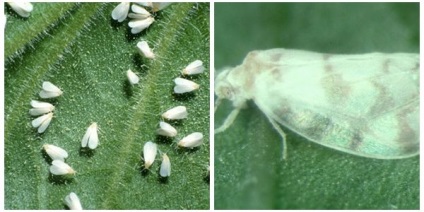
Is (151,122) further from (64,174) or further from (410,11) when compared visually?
(410,11)

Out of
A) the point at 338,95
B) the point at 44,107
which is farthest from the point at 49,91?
the point at 338,95

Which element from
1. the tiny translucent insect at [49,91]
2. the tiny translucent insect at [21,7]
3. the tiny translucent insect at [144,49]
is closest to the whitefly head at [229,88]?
the tiny translucent insect at [144,49]

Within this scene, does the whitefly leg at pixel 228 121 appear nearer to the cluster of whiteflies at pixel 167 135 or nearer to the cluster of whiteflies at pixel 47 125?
the cluster of whiteflies at pixel 167 135

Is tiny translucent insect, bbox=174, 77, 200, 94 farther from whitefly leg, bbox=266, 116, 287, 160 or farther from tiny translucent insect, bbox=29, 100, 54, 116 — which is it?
tiny translucent insect, bbox=29, 100, 54, 116

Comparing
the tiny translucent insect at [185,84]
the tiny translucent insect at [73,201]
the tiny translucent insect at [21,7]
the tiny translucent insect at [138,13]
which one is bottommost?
the tiny translucent insect at [73,201]

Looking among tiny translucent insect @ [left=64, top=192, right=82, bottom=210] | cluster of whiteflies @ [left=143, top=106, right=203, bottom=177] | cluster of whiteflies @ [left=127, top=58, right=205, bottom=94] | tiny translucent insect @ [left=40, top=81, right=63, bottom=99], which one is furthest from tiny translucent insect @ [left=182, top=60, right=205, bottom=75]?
tiny translucent insect @ [left=64, top=192, right=82, bottom=210]

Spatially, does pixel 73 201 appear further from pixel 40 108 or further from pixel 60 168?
pixel 40 108
